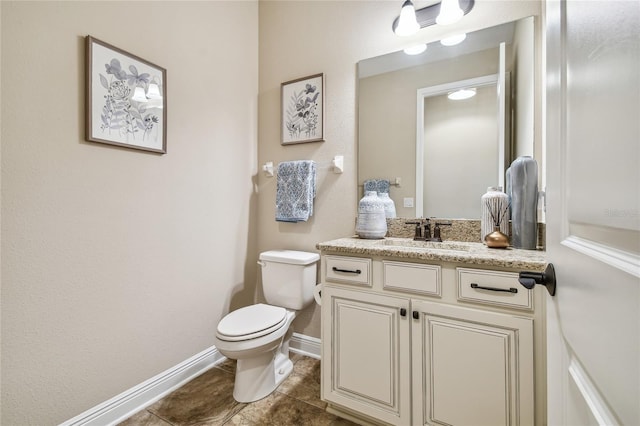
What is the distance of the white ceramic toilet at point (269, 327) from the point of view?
1.44 metres

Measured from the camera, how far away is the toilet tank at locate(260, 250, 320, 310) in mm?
1816

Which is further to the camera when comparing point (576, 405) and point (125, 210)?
point (125, 210)

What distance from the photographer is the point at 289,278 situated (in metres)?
1.84

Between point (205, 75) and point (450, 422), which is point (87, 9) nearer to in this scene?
point (205, 75)

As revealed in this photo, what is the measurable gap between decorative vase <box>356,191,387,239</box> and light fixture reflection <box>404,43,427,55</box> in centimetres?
91

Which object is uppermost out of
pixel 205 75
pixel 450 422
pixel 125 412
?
pixel 205 75

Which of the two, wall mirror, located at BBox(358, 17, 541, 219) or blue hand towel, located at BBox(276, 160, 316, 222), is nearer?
wall mirror, located at BBox(358, 17, 541, 219)

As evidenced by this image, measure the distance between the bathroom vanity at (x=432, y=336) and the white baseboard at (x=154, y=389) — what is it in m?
0.64

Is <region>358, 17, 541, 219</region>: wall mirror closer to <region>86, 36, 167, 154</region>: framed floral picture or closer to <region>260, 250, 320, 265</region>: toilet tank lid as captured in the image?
<region>260, 250, 320, 265</region>: toilet tank lid

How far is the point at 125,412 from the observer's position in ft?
4.65

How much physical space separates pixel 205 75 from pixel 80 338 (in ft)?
5.37

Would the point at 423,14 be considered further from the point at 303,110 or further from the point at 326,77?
the point at 303,110

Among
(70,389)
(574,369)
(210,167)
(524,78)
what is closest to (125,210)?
(210,167)

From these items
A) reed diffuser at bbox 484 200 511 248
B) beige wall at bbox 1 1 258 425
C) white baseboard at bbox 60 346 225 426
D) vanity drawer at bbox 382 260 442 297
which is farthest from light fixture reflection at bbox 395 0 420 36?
white baseboard at bbox 60 346 225 426
